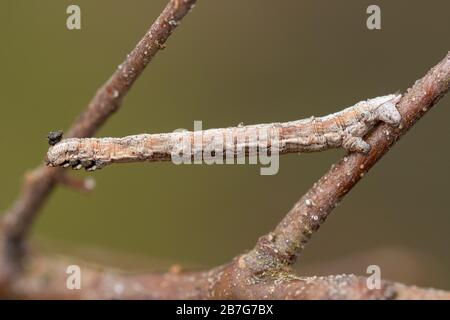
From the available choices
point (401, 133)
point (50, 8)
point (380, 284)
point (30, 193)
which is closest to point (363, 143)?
point (401, 133)

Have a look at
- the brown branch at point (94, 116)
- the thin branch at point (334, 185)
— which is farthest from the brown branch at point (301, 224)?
the brown branch at point (94, 116)

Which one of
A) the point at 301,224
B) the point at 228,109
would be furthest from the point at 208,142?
the point at 228,109

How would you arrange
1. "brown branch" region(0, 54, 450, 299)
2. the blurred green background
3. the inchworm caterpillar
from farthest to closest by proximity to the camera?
1. the blurred green background
2. the inchworm caterpillar
3. "brown branch" region(0, 54, 450, 299)

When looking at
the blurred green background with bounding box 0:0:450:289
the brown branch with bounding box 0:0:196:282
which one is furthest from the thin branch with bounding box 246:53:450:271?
the blurred green background with bounding box 0:0:450:289

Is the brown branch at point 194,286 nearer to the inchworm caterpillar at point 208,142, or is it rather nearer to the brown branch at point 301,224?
the brown branch at point 301,224

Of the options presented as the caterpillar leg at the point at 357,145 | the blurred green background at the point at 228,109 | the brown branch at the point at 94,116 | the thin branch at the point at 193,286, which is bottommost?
the thin branch at the point at 193,286

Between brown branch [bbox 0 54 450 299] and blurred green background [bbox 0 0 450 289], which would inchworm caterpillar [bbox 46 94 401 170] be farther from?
blurred green background [bbox 0 0 450 289]

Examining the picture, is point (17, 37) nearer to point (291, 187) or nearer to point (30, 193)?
point (30, 193)
